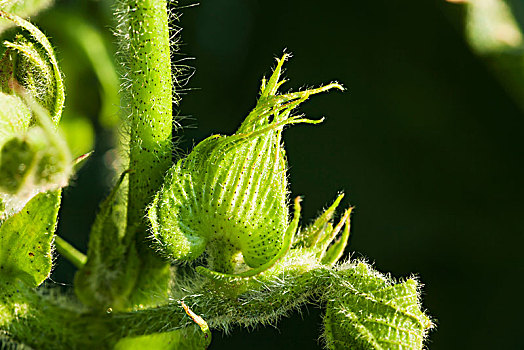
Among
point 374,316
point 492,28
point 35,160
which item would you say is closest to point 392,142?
point 492,28

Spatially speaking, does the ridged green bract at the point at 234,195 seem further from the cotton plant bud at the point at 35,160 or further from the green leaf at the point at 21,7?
the green leaf at the point at 21,7

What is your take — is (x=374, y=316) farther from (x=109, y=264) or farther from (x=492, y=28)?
(x=492, y=28)

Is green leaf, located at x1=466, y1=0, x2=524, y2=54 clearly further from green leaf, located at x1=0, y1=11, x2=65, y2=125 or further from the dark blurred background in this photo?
green leaf, located at x1=0, y1=11, x2=65, y2=125

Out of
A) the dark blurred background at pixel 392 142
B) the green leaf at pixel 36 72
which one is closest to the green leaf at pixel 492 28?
the dark blurred background at pixel 392 142

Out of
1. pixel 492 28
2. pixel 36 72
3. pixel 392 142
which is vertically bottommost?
pixel 392 142

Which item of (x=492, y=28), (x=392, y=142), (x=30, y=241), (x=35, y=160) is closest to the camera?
(x=35, y=160)

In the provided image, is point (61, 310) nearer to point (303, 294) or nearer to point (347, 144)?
point (303, 294)

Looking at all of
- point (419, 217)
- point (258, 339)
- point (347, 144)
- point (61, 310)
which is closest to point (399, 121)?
point (347, 144)
